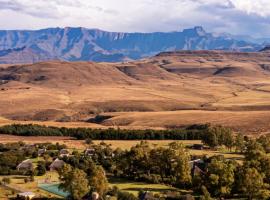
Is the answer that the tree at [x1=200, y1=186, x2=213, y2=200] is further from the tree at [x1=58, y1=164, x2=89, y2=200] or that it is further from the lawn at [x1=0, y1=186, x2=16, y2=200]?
the lawn at [x1=0, y1=186, x2=16, y2=200]

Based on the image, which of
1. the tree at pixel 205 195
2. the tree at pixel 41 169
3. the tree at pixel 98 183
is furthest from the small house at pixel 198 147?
the tree at pixel 98 183

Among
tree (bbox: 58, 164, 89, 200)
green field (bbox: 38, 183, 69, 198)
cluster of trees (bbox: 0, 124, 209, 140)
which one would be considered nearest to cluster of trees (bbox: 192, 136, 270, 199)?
tree (bbox: 58, 164, 89, 200)

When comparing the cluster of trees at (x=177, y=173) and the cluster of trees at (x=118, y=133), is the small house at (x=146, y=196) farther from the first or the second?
the cluster of trees at (x=118, y=133)

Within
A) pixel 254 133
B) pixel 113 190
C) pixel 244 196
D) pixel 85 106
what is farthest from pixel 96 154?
pixel 85 106

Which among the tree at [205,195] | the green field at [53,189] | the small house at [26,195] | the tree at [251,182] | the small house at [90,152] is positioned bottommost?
the green field at [53,189]

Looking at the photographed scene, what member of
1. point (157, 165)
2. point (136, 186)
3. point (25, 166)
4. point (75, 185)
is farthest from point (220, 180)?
point (25, 166)

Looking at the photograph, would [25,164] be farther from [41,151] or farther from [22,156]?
[41,151]

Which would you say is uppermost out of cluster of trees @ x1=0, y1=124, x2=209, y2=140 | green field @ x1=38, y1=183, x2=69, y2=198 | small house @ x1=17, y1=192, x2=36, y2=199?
small house @ x1=17, y1=192, x2=36, y2=199

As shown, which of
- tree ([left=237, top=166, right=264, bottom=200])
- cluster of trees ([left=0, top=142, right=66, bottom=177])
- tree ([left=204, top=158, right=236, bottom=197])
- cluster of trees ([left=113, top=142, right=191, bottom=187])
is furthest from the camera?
cluster of trees ([left=0, top=142, right=66, bottom=177])
